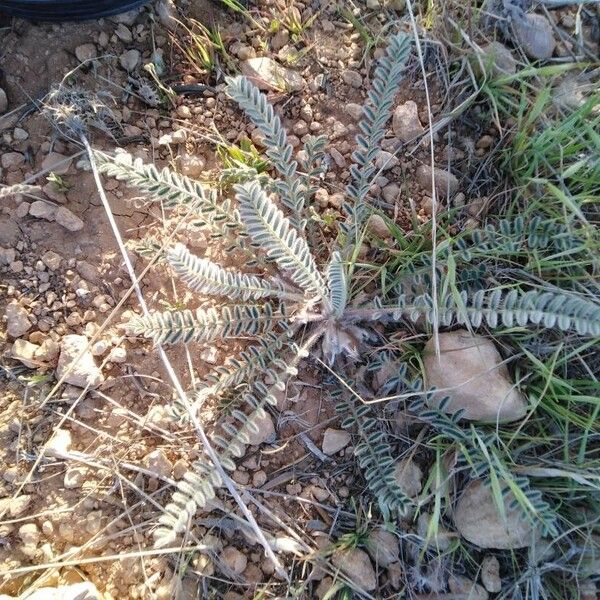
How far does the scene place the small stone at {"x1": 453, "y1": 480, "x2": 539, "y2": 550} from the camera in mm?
1648

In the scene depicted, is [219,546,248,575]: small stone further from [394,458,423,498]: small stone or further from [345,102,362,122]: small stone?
[345,102,362,122]: small stone

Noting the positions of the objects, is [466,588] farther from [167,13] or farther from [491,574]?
[167,13]

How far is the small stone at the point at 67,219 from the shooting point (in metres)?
1.89

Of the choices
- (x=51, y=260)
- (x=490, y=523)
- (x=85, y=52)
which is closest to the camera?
(x=490, y=523)

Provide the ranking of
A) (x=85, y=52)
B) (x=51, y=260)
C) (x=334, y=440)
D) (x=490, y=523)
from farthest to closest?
(x=85, y=52) < (x=51, y=260) < (x=334, y=440) < (x=490, y=523)

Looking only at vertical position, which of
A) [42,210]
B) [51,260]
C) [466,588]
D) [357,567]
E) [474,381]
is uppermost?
[42,210]

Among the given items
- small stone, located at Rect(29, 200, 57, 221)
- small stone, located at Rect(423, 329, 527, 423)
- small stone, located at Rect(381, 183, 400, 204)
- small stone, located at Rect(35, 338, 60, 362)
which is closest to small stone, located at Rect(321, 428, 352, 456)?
small stone, located at Rect(423, 329, 527, 423)

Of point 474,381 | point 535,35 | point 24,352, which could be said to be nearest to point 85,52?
point 24,352

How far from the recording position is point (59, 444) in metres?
1.77

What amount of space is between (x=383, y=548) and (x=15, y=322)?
1.27m

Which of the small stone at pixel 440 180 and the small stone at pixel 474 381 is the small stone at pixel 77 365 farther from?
the small stone at pixel 440 180

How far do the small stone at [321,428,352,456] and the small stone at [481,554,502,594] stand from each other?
51 cm

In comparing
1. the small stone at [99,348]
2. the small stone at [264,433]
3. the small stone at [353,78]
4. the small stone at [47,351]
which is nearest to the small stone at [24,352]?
the small stone at [47,351]

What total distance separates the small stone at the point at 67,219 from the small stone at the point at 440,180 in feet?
3.60
